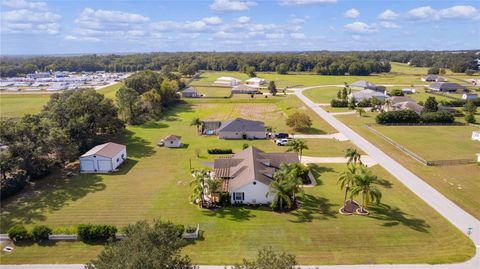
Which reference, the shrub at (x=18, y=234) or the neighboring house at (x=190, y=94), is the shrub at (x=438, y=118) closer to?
the neighboring house at (x=190, y=94)

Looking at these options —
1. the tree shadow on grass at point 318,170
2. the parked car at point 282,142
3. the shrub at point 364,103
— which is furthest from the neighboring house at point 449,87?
the tree shadow on grass at point 318,170

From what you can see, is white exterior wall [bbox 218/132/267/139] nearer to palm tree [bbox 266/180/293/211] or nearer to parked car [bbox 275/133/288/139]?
parked car [bbox 275/133/288/139]

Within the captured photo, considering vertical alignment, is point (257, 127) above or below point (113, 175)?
above

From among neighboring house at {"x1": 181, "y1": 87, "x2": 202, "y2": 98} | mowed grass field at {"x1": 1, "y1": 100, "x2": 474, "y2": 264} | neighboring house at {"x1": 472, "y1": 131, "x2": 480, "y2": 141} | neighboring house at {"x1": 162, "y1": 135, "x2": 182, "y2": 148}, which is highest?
neighboring house at {"x1": 181, "y1": 87, "x2": 202, "y2": 98}

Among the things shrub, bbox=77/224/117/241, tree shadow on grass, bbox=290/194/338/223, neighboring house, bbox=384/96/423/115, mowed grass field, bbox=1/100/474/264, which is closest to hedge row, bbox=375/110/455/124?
neighboring house, bbox=384/96/423/115

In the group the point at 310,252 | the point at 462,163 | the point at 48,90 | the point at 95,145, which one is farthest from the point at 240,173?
the point at 48,90

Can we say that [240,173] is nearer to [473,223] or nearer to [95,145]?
[473,223]
